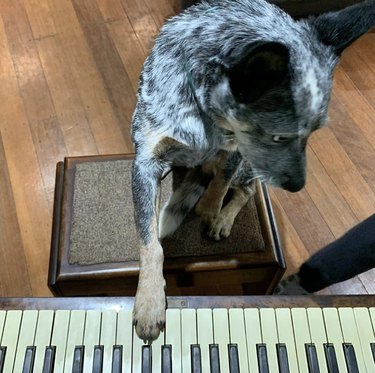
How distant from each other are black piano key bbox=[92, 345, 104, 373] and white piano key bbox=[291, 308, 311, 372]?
0.48 meters

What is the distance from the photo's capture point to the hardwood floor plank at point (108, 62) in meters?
2.75

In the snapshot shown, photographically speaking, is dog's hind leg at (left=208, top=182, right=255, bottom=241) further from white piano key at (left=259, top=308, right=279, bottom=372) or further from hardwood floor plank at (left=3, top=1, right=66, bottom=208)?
hardwood floor plank at (left=3, top=1, right=66, bottom=208)

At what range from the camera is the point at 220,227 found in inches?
69.5

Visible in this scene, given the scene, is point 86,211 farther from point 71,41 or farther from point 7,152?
point 71,41

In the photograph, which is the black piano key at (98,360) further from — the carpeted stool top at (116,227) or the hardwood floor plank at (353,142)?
the hardwood floor plank at (353,142)

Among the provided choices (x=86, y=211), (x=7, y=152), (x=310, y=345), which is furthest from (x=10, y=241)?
(x=310, y=345)

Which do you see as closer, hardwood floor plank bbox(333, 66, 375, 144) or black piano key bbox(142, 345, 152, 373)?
black piano key bbox(142, 345, 152, 373)

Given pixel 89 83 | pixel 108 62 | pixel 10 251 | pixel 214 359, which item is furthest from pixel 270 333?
pixel 108 62

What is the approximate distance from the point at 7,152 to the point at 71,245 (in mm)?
1042

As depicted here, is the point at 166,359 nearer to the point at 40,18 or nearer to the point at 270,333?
the point at 270,333

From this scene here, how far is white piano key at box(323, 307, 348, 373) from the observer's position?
4.09 feet

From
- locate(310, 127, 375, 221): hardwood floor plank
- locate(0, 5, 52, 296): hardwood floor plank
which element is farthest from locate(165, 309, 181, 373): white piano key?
→ locate(310, 127, 375, 221): hardwood floor plank

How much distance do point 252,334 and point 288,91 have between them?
628 millimetres

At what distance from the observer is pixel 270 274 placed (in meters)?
1.86
